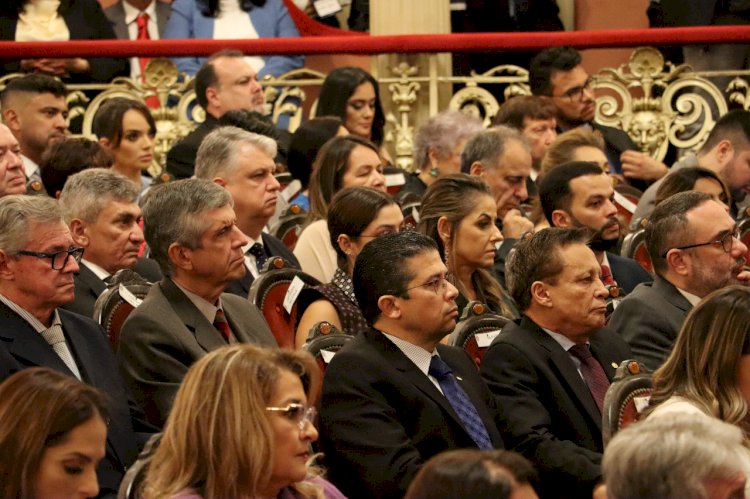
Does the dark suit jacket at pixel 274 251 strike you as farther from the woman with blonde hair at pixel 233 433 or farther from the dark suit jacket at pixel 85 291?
the woman with blonde hair at pixel 233 433

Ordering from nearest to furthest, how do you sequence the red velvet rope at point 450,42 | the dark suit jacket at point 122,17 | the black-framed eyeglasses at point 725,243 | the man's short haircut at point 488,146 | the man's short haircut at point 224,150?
the black-framed eyeglasses at point 725,243, the man's short haircut at point 224,150, the man's short haircut at point 488,146, the red velvet rope at point 450,42, the dark suit jacket at point 122,17

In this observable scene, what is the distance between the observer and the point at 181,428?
137 inches

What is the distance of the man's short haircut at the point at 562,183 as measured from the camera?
20.3ft

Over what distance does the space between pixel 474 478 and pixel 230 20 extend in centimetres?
625

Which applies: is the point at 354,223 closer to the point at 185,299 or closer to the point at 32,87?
the point at 185,299

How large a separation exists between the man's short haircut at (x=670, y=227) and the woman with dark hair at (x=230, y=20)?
3607mm

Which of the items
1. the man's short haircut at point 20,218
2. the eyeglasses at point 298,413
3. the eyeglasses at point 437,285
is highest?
the man's short haircut at point 20,218

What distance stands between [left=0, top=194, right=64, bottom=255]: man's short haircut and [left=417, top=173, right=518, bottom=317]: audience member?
5.37 ft

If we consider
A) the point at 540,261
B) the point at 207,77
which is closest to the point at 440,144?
the point at 207,77

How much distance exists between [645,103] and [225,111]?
2143 mm

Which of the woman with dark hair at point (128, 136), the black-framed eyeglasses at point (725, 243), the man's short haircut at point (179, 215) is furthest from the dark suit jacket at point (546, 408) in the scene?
the woman with dark hair at point (128, 136)

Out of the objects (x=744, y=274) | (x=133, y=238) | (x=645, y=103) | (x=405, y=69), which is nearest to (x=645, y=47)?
(x=645, y=103)

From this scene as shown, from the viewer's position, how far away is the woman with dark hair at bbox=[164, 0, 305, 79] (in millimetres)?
8703

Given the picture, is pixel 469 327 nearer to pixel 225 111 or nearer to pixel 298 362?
pixel 298 362
